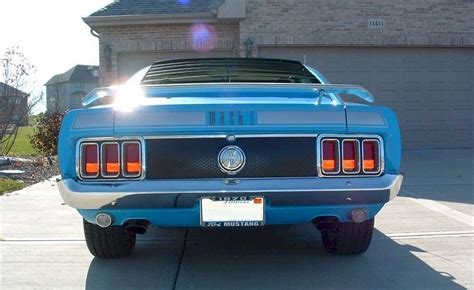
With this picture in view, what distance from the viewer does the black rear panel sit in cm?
357

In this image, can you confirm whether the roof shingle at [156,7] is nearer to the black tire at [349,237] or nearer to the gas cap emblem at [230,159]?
the black tire at [349,237]

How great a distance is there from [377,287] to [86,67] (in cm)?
7380

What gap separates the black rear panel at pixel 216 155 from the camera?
357 cm

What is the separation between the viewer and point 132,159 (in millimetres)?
3572

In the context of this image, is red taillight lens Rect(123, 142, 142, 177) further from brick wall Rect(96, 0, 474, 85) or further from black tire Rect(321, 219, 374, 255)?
brick wall Rect(96, 0, 474, 85)

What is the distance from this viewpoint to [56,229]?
5691 millimetres

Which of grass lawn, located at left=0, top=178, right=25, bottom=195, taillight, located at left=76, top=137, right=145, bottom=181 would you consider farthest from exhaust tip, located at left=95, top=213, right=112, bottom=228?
grass lawn, located at left=0, top=178, right=25, bottom=195

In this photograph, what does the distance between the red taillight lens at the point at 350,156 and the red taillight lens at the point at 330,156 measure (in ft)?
0.16

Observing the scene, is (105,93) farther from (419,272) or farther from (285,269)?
(419,272)

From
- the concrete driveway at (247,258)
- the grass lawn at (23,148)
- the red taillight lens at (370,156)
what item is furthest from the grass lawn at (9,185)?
the grass lawn at (23,148)

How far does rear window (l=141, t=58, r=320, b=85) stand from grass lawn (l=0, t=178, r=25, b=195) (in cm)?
367

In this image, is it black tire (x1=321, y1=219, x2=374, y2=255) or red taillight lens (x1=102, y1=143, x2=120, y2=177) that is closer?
red taillight lens (x1=102, y1=143, x2=120, y2=177)

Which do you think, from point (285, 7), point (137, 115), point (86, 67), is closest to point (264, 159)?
point (137, 115)

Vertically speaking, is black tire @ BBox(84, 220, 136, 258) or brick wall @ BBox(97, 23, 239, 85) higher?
brick wall @ BBox(97, 23, 239, 85)
